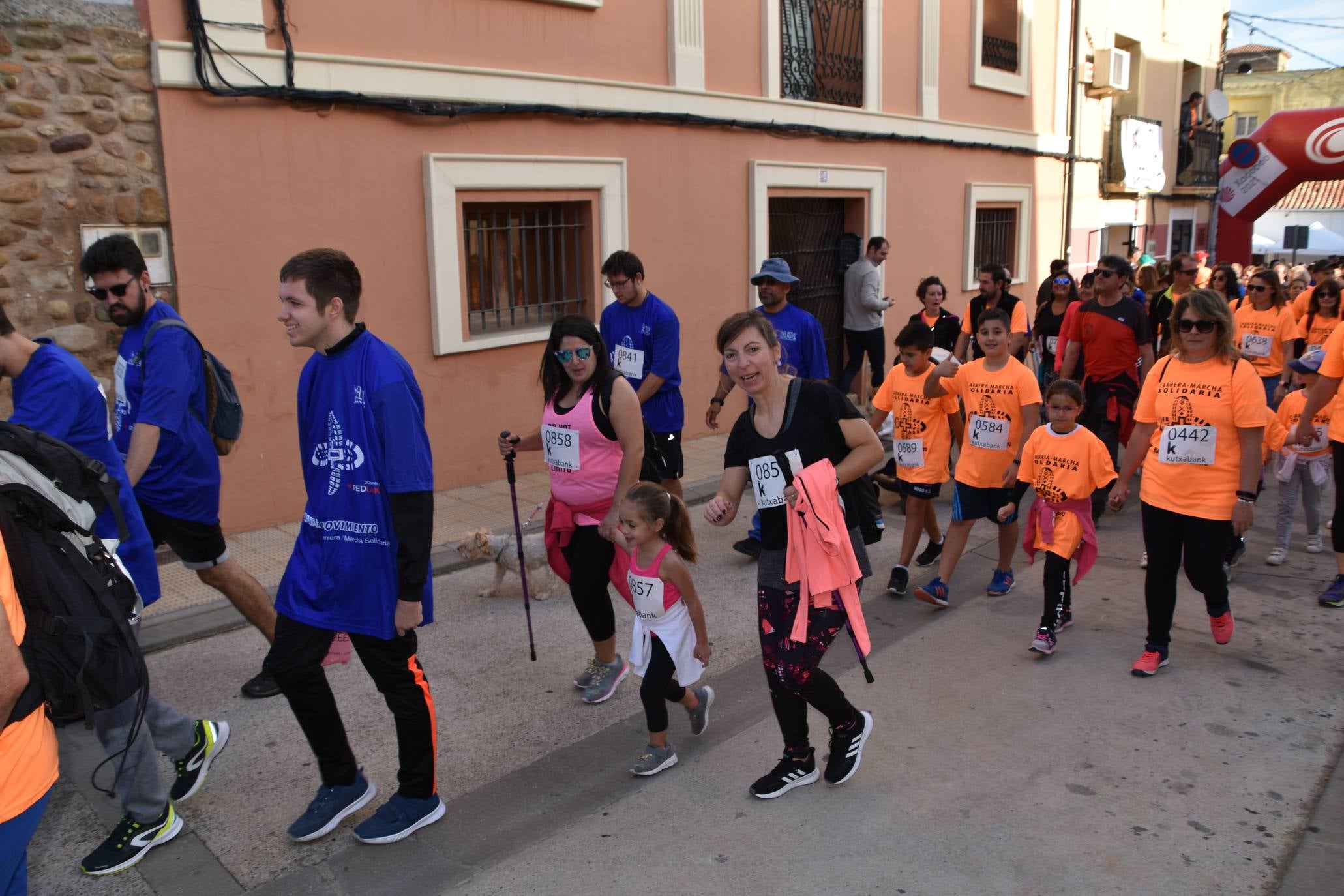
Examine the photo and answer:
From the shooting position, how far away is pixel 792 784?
3.79 meters

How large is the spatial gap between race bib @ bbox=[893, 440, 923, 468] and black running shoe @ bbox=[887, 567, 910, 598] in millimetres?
614

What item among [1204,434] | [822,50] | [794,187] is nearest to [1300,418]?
[1204,434]

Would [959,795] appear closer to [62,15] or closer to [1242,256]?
[62,15]

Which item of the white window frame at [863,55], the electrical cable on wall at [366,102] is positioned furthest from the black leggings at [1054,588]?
the white window frame at [863,55]

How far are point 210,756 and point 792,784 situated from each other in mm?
2207

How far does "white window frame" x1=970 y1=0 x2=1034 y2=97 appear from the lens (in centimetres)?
1392

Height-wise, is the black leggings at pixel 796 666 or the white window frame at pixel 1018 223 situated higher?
the white window frame at pixel 1018 223

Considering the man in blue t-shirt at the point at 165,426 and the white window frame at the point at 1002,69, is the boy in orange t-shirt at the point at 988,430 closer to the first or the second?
A: the man in blue t-shirt at the point at 165,426

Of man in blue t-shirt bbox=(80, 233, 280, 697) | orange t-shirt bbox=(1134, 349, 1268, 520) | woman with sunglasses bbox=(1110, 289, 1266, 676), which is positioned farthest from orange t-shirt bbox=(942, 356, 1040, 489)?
man in blue t-shirt bbox=(80, 233, 280, 697)

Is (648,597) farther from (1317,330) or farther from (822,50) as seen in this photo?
(822,50)

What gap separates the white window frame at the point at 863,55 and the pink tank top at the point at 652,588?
7864mm

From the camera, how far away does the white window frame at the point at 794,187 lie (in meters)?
10.6

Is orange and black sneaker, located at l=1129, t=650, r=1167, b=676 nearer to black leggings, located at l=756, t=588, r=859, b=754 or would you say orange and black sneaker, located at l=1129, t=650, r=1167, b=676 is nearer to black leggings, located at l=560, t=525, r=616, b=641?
black leggings, located at l=756, t=588, r=859, b=754

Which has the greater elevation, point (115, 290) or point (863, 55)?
point (863, 55)
